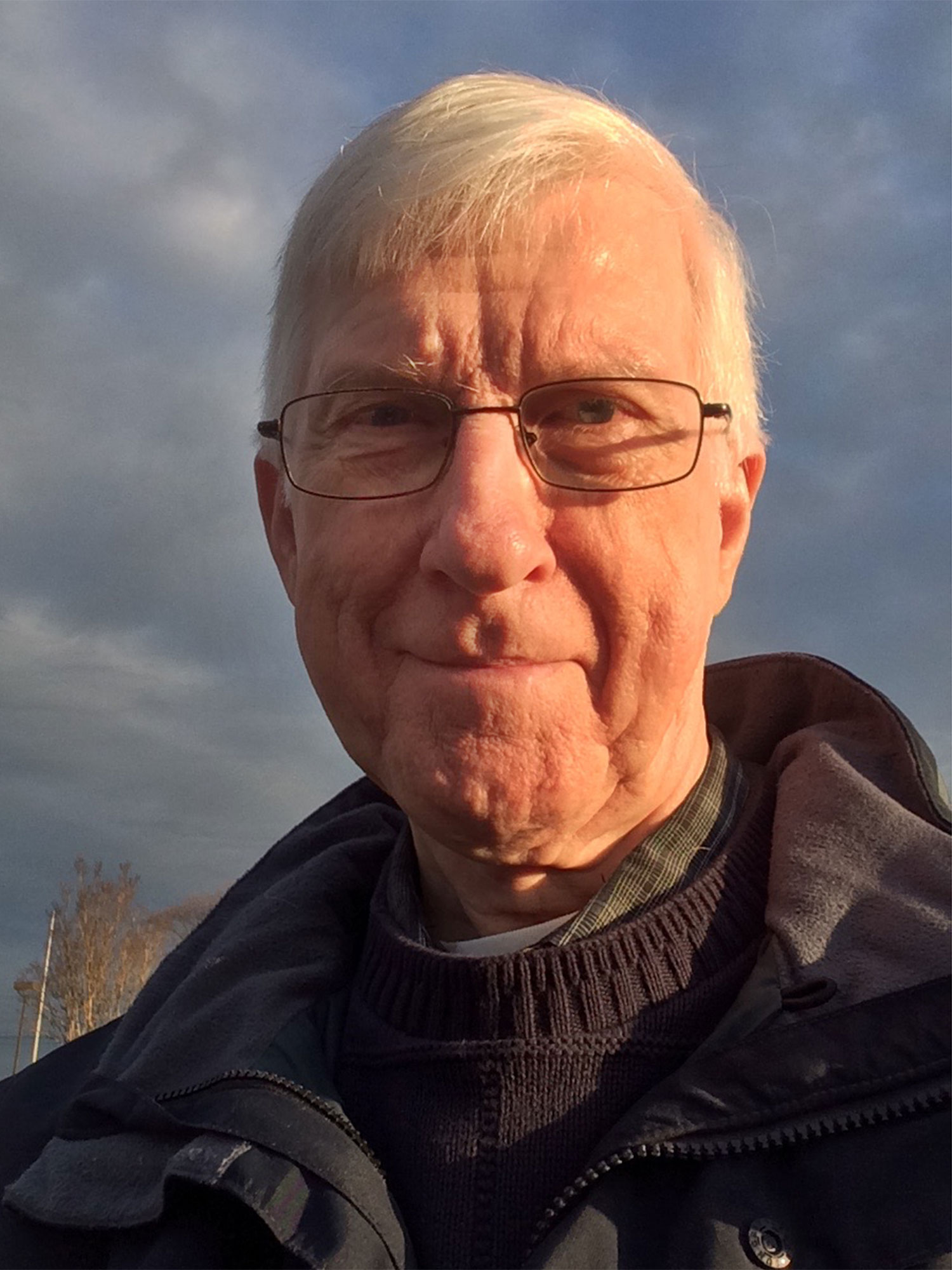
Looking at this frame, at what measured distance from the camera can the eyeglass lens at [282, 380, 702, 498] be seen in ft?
6.55

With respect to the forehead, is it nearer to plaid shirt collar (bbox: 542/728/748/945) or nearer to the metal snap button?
plaid shirt collar (bbox: 542/728/748/945)

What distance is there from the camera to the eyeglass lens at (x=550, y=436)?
2.00 meters

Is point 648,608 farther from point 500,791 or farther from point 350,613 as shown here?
point 350,613

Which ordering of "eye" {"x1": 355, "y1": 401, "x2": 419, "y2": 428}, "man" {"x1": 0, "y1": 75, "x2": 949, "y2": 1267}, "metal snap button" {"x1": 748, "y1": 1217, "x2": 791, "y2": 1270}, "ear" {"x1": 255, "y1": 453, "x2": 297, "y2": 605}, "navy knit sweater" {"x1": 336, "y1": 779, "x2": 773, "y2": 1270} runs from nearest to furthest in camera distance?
1. "metal snap button" {"x1": 748, "y1": 1217, "x2": 791, "y2": 1270}
2. "man" {"x1": 0, "y1": 75, "x2": 949, "y2": 1267}
3. "navy knit sweater" {"x1": 336, "y1": 779, "x2": 773, "y2": 1270}
4. "eye" {"x1": 355, "y1": 401, "x2": 419, "y2": 428}
5. "ear" {"x1": 255, "y1": 453, "x2": 297, "y2": 605}

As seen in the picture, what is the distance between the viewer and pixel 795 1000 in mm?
1733

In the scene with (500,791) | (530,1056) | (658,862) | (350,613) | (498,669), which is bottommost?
(530,1056)

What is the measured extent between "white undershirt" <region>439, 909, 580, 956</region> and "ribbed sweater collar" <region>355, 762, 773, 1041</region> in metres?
0.10

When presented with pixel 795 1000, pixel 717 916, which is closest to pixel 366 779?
pixel 717 916

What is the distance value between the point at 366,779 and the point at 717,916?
49.1 inches

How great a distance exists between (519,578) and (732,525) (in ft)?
2.14

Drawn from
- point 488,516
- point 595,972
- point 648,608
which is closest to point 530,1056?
point 595,972

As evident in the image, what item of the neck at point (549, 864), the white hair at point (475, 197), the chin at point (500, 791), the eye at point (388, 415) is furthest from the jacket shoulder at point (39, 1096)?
the white hair at point (475, 197)

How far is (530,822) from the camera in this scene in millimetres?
1947

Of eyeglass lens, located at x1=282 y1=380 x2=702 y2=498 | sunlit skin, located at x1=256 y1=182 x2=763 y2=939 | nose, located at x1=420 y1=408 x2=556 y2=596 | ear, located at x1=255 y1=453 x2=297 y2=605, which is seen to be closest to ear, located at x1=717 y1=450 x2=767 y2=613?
sunlit skin, located at x1=256 y1=182 x2=763 y2=939
